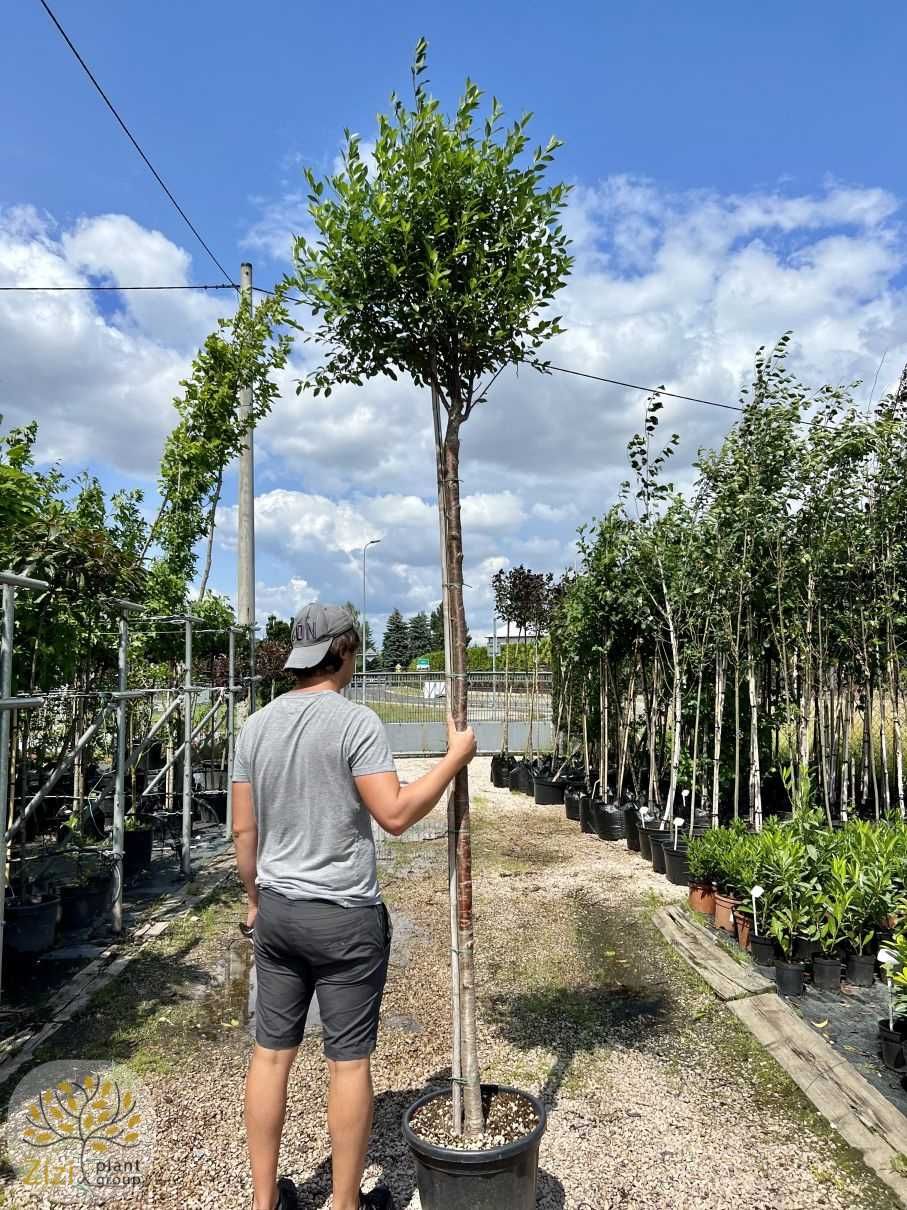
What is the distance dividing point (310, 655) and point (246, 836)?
23.1 inches

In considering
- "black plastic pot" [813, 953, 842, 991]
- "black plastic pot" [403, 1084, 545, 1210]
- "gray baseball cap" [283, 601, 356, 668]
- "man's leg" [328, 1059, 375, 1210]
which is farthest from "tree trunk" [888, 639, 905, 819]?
"man's leg" [328, 1059, 375, 1210]

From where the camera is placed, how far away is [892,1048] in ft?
11.8

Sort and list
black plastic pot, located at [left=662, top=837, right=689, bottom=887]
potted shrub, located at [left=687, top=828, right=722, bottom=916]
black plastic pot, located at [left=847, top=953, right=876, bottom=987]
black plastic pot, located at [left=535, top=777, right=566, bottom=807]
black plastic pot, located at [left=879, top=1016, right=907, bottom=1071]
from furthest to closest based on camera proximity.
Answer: black plastic pot, located at [left=535, top=777, right=566, bottom=807] < black plastic pot, located at [left=662, top=837, right=689, bottom=887] < potted shrub, located at [left=687, top=828, right=722, bottom=916] < black plastic pot, located at [left=847, top=953, right=876, bottom=987] < black plastic pot, located at [left=879, top=1016, right=907, bottom=1071]

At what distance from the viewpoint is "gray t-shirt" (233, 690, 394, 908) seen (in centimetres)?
230

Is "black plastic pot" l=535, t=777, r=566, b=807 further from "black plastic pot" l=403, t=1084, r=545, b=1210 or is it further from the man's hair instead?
the man's hair

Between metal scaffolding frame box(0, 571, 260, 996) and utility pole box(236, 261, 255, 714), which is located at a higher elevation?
utility pole box(236, 261, 255, 714)

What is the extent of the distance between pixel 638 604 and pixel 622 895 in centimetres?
308

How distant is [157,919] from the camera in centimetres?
602

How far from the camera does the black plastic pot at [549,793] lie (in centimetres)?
1170

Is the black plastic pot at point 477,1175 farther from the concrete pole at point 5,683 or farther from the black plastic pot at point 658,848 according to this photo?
the black plastic pot at point 658,848

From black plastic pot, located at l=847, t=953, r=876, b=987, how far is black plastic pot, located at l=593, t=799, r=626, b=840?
456cm

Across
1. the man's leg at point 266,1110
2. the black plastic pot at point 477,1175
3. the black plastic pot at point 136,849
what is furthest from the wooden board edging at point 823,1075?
the black plastic pot at point 136,849

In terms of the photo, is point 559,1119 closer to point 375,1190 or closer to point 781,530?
point 375,1190

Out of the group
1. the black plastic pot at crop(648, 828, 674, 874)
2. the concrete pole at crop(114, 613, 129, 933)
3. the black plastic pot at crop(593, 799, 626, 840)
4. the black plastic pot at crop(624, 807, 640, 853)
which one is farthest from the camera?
the black plastic pot at crop(593, 799, 626, 840)
